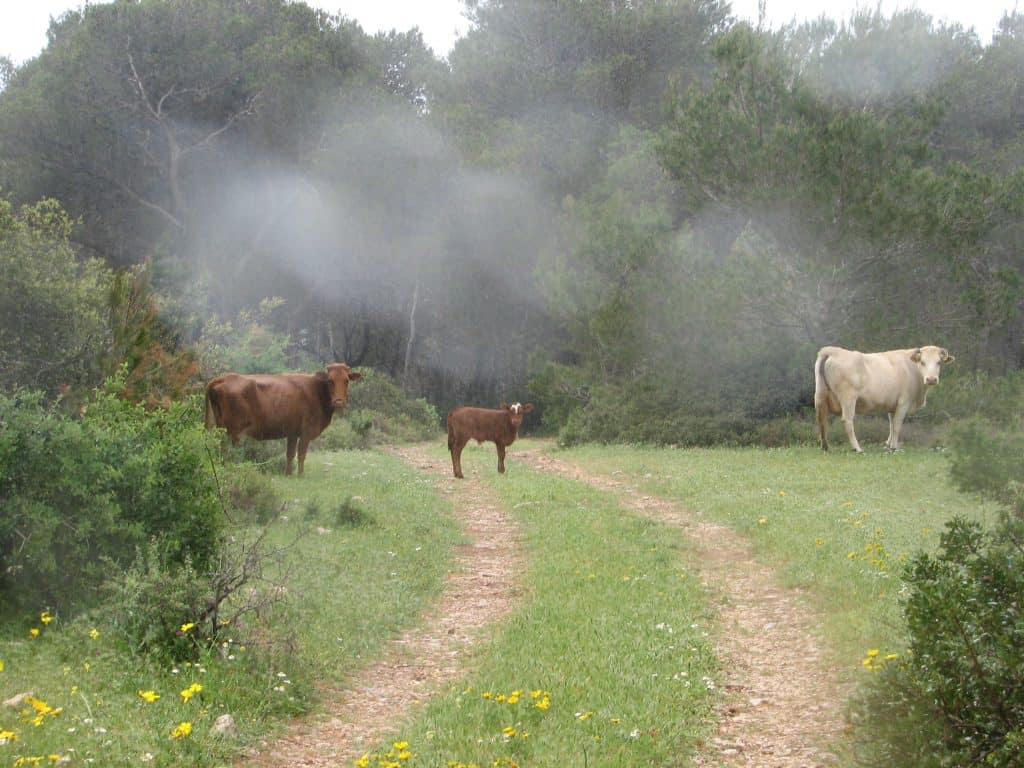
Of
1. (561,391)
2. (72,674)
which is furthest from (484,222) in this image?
(72,674)

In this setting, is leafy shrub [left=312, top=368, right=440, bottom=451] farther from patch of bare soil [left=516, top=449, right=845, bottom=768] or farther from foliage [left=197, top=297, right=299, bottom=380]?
patch of bare soil [left=516, top=449, right=845, bottom=768]

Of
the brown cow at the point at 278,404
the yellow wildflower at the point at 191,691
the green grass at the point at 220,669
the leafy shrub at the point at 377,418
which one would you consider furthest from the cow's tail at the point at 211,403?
the yellow wildflower at the point at 191,691

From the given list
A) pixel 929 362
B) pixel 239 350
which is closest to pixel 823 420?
pixel 929 362

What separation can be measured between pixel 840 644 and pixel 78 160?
3596 centimetres

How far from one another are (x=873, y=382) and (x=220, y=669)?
56.4 ft

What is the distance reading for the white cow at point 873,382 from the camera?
21.0 metres

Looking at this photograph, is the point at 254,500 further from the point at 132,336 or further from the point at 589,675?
the point at 589,675

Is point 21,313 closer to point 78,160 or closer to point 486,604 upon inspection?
point 486,604

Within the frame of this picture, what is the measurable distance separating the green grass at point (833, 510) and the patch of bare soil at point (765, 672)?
0.21 meters

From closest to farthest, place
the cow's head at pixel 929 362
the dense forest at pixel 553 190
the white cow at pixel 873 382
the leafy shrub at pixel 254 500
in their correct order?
the leafy shrub at pixel 254 500, the cow's head at pixel 929 362, the white cow at pixel 873 382, the dense forest at pixel 553 190

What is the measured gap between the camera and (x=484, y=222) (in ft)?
123

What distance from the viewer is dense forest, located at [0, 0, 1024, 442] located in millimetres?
23469

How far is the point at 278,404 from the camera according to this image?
1791 cm

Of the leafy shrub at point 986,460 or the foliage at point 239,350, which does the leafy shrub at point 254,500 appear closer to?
the leafy shrub at point 986,460
